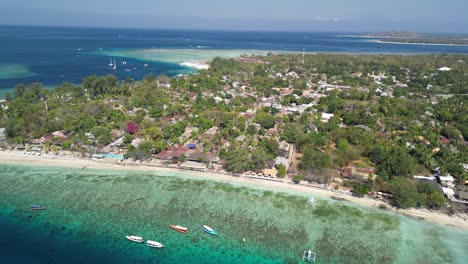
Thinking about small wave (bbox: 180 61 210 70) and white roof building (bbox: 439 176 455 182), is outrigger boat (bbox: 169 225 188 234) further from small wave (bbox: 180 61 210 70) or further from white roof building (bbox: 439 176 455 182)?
small wave (bbox: 180 61 210 70)

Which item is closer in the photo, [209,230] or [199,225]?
[209,230]

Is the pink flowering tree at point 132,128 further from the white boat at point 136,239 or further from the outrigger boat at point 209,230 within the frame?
the outrigger boat at point 209,230

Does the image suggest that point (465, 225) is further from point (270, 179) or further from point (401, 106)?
point (401, 106)

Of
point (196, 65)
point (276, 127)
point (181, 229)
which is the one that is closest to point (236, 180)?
point (181, 229)

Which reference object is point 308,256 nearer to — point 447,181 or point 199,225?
point 199,225

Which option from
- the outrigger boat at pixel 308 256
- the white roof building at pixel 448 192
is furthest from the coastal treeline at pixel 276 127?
the outrigger boat at pixel 308 256

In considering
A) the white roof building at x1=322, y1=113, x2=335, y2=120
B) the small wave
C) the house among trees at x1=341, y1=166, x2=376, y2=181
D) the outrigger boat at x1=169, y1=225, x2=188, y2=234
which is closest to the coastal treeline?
the house among trees at x1=341, y1=166, x2=376, y2=181

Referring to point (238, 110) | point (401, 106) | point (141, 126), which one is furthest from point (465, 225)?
point (141, 126)
